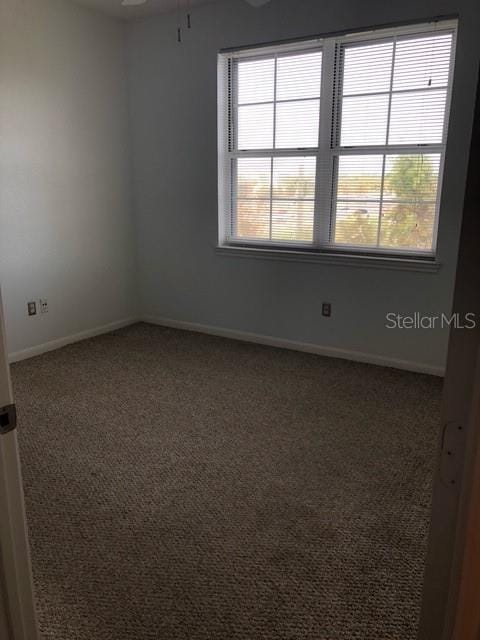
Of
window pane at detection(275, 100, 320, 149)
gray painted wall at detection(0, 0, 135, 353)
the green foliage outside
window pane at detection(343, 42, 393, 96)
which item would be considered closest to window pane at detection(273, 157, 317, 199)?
the green foliage outside

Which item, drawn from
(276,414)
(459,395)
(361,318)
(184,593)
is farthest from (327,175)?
(459,395)

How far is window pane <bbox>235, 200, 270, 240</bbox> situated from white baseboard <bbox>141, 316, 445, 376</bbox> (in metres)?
0.85

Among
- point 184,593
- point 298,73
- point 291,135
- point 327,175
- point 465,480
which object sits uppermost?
point 298,73

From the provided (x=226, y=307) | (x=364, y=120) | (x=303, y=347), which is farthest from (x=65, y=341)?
Answer: (x=364, y=120)

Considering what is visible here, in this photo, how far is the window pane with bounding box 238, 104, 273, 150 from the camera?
392cm

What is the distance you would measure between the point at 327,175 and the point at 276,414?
1867 mm

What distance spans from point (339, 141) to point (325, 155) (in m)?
0.14

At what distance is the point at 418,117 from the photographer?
3332 mm

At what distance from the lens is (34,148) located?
3.73m

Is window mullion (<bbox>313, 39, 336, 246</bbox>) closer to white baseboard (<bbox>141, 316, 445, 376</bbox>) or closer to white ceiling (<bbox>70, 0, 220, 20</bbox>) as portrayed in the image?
white baseboard (<bbox>141, 316, 445, 376</bbox>)

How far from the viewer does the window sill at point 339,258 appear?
11.3 ft

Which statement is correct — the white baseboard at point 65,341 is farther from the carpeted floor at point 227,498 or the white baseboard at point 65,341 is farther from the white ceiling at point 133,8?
the white ceiling at point 133,8

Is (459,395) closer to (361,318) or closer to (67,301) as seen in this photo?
(361,318)

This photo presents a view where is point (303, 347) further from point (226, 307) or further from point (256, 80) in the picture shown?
point (256, 80)
